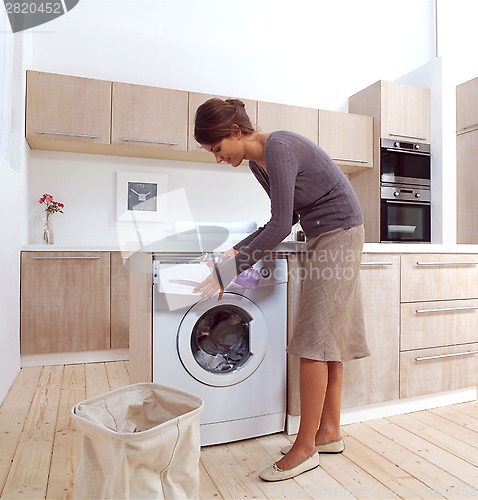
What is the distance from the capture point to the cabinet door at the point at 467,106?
3.78 meters

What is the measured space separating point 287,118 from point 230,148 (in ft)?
7.58

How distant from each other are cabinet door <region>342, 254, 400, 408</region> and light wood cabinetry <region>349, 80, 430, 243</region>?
6.29ft

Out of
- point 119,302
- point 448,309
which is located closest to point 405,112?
point 448,309

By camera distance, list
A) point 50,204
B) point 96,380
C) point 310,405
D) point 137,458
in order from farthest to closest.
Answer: point 50,204 → point 96,380 → point 310,405 → point 137,458

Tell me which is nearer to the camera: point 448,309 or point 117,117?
point 448,309

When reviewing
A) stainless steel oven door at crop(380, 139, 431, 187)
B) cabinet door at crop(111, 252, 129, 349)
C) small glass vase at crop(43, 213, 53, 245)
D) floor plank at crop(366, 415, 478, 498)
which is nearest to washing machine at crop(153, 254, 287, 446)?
floor plank at crop(366, 415, 478, 498)

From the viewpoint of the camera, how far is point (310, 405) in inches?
60.7

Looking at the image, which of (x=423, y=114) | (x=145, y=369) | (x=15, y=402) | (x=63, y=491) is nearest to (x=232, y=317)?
(x=145, y=369)

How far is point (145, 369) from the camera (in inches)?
64.6

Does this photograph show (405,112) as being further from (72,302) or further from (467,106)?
(72,302)

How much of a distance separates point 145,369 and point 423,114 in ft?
11.3

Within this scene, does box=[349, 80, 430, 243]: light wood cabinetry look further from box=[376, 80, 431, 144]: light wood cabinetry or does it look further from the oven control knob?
the oven control knob

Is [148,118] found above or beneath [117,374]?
above

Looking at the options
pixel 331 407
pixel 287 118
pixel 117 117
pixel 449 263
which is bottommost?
pixel 331 407
